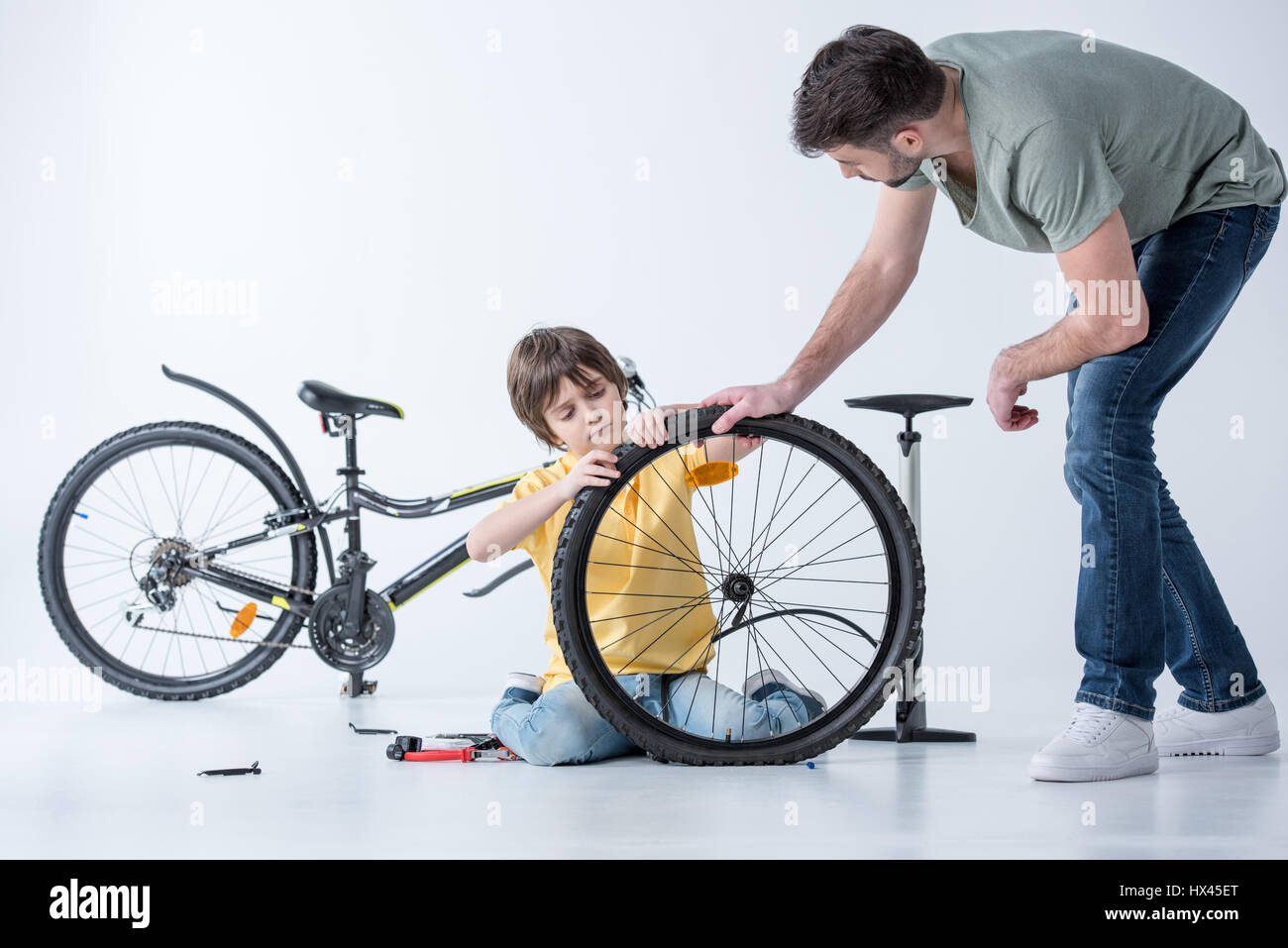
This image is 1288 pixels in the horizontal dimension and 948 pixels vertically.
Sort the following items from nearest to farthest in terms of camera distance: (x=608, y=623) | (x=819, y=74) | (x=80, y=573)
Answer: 1. (x=819, y=74)
2. (x=608, y=623)
3. (x=80, y=573)

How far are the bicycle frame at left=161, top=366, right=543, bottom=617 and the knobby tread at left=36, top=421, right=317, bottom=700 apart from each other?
40mm

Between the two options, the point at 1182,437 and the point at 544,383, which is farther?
the point at 1182,437

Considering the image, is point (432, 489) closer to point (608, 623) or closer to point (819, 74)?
point (608, 623)

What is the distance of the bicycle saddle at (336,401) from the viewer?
2793 mm

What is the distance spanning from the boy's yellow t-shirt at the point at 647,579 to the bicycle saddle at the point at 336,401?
0.92 m

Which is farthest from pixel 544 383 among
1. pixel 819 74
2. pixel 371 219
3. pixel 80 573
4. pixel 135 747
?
pixel 80 573

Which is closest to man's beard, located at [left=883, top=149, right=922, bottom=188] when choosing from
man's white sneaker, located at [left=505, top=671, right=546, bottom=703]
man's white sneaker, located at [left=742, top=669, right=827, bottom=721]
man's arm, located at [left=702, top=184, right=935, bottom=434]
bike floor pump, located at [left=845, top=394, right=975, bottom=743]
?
man's arm, located at [left=702, top=184, right=935, bottom=434]

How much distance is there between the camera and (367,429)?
3547 mm

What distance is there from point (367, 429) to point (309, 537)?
2.31 feet

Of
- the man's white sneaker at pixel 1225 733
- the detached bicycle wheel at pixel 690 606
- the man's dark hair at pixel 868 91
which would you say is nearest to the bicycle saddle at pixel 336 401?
the detached bicycle wheel at pixel 690 606

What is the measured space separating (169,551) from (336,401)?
0.60m

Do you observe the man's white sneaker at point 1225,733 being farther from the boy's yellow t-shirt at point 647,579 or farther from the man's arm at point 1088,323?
the boy's yellow t-shirt at point 647,579

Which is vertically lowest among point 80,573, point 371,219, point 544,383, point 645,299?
point 80,573

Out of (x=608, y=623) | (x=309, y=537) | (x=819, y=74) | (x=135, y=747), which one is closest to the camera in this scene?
(x=819, y=74)
